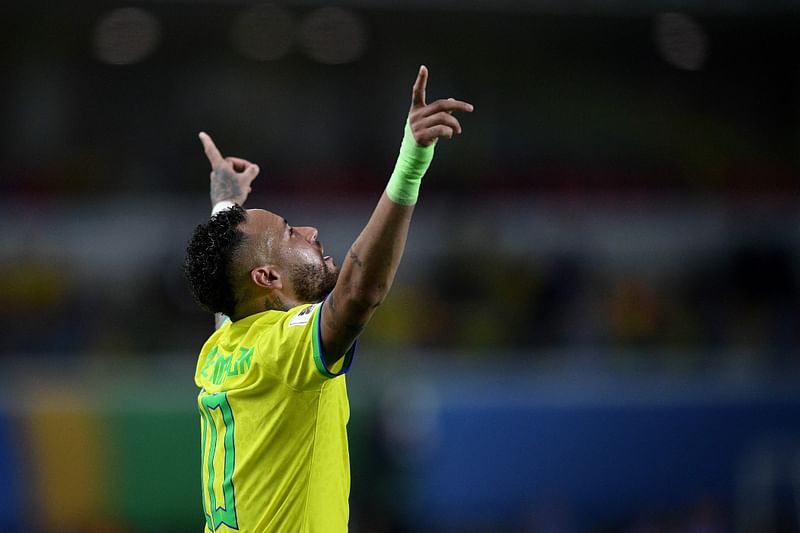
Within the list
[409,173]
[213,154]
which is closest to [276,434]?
[409,173]

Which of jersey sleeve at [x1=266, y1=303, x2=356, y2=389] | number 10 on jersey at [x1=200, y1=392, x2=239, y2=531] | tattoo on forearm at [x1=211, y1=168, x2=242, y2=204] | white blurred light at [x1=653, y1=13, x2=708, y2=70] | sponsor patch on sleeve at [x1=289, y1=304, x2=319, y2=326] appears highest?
white blurred light at [x1=653, y1=13, x2=708, y2=70]

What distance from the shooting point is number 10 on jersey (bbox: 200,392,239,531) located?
3955mm

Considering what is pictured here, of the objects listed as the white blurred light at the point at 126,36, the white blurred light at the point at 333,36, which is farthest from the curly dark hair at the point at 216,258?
the white blurred light at the point at 333,36

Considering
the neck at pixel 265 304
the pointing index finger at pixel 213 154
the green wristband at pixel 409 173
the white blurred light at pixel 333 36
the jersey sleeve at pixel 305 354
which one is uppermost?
the white blurred light at pixel 333 36

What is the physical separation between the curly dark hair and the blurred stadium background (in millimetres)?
6535

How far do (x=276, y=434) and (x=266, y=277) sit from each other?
60cm

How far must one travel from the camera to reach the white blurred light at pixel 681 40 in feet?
53.3

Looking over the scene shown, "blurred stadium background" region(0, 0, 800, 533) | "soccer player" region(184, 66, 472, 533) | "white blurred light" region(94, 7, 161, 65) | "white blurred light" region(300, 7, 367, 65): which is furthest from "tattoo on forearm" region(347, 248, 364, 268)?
"white blurred light" region(300, 7, 367, 65)

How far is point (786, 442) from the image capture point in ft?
39.1

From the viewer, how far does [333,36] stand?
17.3 metres

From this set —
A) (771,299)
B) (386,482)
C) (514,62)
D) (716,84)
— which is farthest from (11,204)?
(716,84)

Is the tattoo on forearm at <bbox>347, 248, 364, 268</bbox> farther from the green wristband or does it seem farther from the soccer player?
the green wristband

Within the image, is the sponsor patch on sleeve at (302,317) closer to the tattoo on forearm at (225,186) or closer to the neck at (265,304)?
the neck at (265,304)

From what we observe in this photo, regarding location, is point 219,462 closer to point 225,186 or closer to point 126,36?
point 225,186
